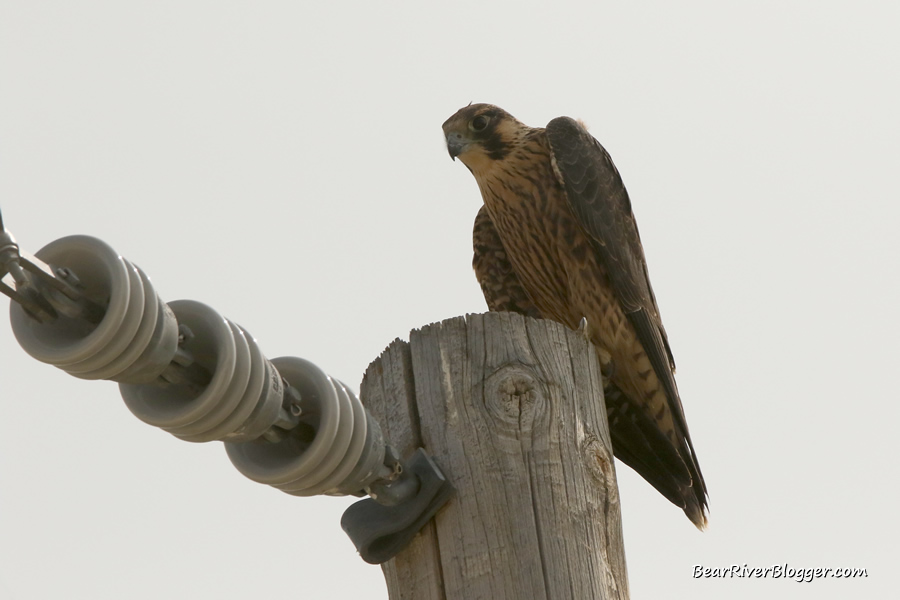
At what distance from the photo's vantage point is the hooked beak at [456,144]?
189 inches

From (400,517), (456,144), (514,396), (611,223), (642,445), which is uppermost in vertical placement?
(456,144)

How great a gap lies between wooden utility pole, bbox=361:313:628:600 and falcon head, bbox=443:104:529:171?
7.67 feet

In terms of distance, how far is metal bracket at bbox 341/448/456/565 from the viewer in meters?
2.17

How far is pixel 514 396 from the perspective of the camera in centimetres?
229

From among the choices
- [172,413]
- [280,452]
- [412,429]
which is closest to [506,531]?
[412,429]

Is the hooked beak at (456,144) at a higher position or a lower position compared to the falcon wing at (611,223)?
higher

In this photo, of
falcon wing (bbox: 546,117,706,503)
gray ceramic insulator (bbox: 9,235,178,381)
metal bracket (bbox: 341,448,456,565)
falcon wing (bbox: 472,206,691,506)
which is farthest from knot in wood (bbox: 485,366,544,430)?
falcon wing (bbox: 546,117,706,503)

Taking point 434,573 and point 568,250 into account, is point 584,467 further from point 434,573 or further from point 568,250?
point 568,250

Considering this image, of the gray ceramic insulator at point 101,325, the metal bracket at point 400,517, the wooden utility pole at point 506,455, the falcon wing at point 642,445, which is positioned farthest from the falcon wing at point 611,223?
the gray ceramic insulator at point 101,325

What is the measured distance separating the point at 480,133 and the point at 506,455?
9.17 feet

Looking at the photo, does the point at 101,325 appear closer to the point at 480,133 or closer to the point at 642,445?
the point at 642,445

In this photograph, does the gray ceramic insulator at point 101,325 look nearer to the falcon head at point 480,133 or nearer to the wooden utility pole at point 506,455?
the wooden utility pole at point 506,455

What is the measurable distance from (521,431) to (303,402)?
1.91 feet

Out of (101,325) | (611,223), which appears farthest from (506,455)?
(611,223)
